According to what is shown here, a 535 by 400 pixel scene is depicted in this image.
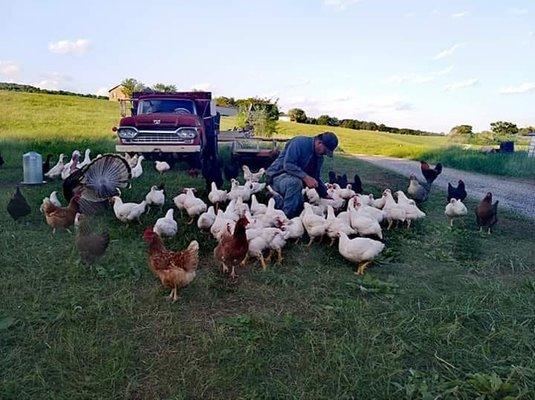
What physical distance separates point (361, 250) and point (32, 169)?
7.53 metres

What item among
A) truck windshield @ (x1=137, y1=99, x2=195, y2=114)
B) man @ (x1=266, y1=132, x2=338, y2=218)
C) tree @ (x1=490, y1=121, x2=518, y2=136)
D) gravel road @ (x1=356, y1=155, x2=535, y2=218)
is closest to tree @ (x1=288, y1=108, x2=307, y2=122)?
tree @ (x1=490, y1=121, x2=518, y2=136)

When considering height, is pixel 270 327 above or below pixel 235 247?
below

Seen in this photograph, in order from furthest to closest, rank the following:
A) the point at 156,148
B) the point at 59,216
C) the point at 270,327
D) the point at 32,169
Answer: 1. the point at 156,148
2. the point at 32,169
3. the point at 59,216
4. the point at 270,327

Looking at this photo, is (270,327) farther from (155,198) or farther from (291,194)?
(155,198)

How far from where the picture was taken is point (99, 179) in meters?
7.28

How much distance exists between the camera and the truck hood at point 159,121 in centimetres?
1111

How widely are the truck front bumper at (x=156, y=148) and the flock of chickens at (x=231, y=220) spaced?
10.4ft

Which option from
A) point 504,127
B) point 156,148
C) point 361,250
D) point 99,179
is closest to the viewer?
point 361,250

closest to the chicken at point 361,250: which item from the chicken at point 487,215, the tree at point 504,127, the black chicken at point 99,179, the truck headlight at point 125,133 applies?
the chicken at point 487,215

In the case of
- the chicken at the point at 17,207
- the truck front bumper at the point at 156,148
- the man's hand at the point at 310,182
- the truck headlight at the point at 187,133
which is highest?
the truck headlight at the point at 187,133

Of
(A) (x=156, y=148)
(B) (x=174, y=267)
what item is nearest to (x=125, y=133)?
(A) (x=156, y=148)

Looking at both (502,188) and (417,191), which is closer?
(417,191)

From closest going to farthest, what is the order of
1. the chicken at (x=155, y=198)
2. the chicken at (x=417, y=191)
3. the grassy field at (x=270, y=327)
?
the grassy field at (x=270, y=327)
the chicken at (x=155, y=198)
the chicken at (x=417, y=191)

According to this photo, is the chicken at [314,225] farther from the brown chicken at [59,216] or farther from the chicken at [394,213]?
the brown chicken at [59,216]
